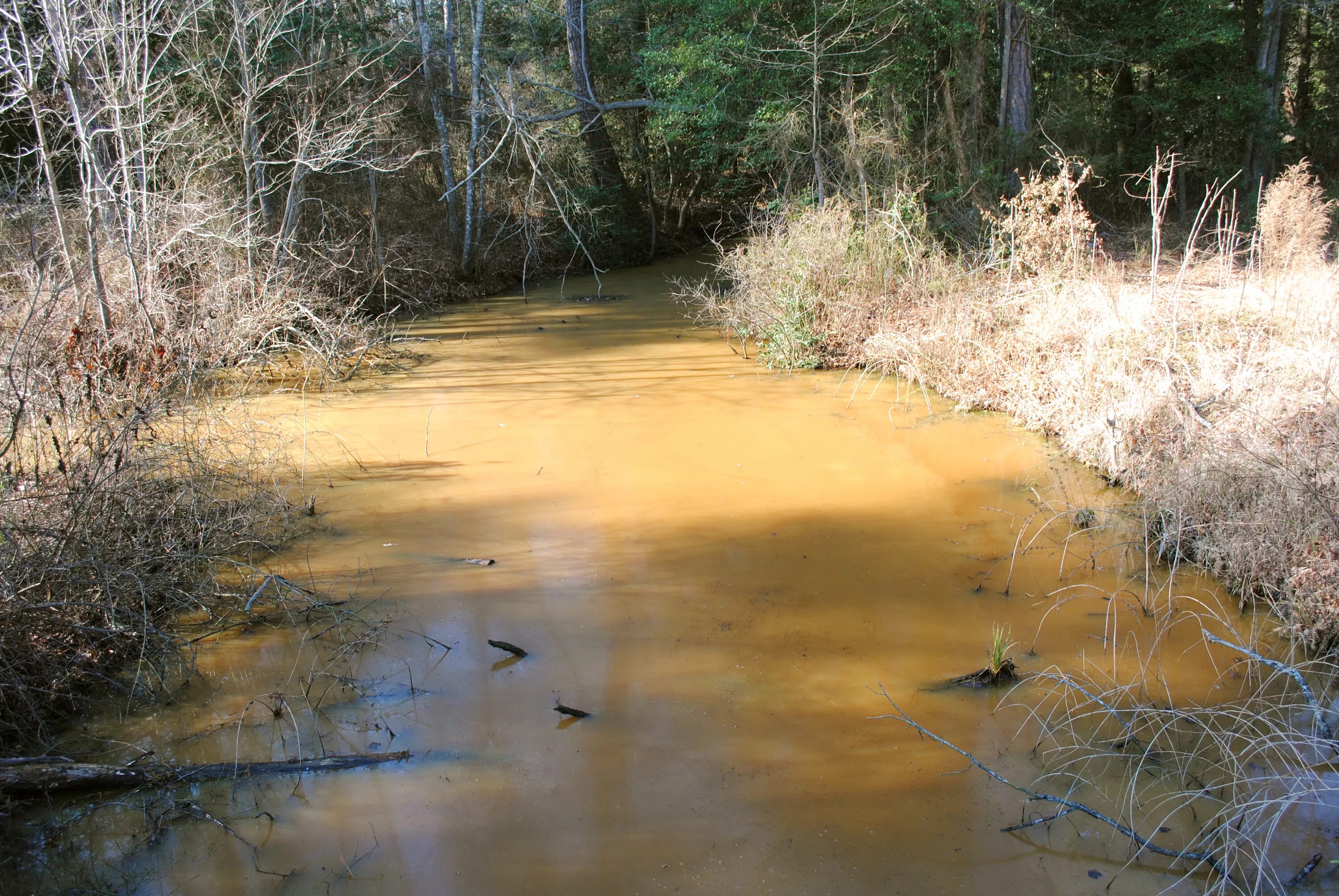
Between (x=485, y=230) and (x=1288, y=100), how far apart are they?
18.4 metres

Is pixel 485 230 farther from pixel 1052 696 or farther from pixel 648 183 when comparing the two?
pixel 1052 696

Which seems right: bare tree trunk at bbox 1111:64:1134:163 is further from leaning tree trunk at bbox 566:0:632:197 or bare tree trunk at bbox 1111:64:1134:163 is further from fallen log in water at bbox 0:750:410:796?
fallen log in water at bbox 0:750:410:796

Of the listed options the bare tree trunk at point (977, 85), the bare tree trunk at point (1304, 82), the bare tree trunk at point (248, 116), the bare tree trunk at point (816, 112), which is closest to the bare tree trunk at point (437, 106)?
the bare tree trunk at point (248, 116)

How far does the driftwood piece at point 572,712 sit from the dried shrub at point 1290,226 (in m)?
7.68

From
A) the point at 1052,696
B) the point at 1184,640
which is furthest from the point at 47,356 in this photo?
the point at 1184,640

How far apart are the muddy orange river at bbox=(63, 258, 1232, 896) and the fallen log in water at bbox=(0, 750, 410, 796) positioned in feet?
0.24

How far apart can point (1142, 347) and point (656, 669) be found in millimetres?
4757

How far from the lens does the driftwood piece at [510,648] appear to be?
16.5 ft

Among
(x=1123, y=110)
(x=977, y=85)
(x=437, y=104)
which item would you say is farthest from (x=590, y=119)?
(x=1123, y=110)

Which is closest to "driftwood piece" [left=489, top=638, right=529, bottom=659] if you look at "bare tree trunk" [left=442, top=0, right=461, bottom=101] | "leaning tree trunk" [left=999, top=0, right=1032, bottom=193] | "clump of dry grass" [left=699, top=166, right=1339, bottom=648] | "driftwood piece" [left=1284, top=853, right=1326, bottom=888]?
"driftwood piece" [left=1284, top=853, right=1326, bottom=888]

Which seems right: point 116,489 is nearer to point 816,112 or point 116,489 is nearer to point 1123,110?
point 816,112

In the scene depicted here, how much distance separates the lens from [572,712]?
456cm

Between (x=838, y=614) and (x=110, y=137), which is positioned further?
(x=110, y=137)

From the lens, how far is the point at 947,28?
14.3 meters
